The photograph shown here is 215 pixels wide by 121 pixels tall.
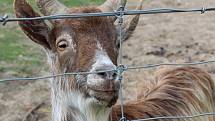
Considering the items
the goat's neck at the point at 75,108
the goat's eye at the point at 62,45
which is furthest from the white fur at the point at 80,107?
the goat's eye at the point at 62,45

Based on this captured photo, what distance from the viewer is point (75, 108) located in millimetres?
5195

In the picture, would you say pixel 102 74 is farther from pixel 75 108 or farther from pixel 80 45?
pixel 75 108

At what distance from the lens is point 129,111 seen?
5.72 m

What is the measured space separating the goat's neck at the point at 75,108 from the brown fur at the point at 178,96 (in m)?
0.60

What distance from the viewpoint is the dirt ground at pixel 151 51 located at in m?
8.49

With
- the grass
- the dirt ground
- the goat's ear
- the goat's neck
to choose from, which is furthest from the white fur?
the grass

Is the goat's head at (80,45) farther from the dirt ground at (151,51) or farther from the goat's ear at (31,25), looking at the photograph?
the dirt ground at (151,51)

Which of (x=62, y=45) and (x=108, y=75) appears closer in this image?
(x=108, y=75)

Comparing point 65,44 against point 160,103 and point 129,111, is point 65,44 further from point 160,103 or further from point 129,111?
point 160,103

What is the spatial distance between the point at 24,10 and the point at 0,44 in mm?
6132

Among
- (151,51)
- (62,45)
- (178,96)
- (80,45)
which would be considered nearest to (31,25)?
(62,45)

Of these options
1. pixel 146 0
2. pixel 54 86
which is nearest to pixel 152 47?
pixel 146 0

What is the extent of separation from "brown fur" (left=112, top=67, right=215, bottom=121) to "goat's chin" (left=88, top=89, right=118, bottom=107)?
0.92 meters

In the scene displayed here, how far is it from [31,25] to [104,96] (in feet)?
3.08
